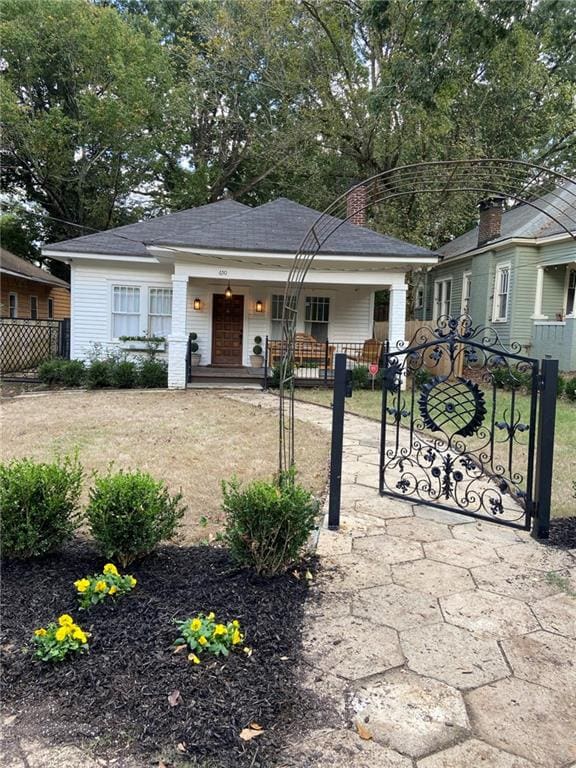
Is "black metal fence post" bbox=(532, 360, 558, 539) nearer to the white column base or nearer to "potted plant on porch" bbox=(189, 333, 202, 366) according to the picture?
the white column base

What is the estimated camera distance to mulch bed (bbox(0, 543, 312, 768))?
1.64 metres

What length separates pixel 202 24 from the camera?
59.2 feet

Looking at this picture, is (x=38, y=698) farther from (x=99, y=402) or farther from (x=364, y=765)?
(x=99, y=402)

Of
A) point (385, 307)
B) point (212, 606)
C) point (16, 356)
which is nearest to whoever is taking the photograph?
point (212, 606)

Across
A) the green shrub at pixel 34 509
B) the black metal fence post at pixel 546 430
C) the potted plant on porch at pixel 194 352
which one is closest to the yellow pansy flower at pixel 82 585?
the green shrub at pixel 34 509

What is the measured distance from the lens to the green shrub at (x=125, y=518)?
2.66m

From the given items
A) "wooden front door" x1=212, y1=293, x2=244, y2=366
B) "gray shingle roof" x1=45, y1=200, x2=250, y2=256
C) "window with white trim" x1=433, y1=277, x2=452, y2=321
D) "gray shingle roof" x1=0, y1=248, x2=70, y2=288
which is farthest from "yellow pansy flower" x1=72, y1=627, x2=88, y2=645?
"window with white trim" x1=433, y1=277, x2=452, y2=321

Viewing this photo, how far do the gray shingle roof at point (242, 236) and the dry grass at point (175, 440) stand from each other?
13.4ft

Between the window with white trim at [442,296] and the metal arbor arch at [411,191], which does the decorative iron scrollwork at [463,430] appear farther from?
the window with white trim at [442,296]

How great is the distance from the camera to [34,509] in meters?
2.70

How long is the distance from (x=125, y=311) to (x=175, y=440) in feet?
25.7

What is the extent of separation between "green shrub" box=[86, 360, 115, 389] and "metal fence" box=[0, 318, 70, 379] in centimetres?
262

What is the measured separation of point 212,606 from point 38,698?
83 cm

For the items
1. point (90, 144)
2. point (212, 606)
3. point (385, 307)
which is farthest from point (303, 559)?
point (385, 307)
